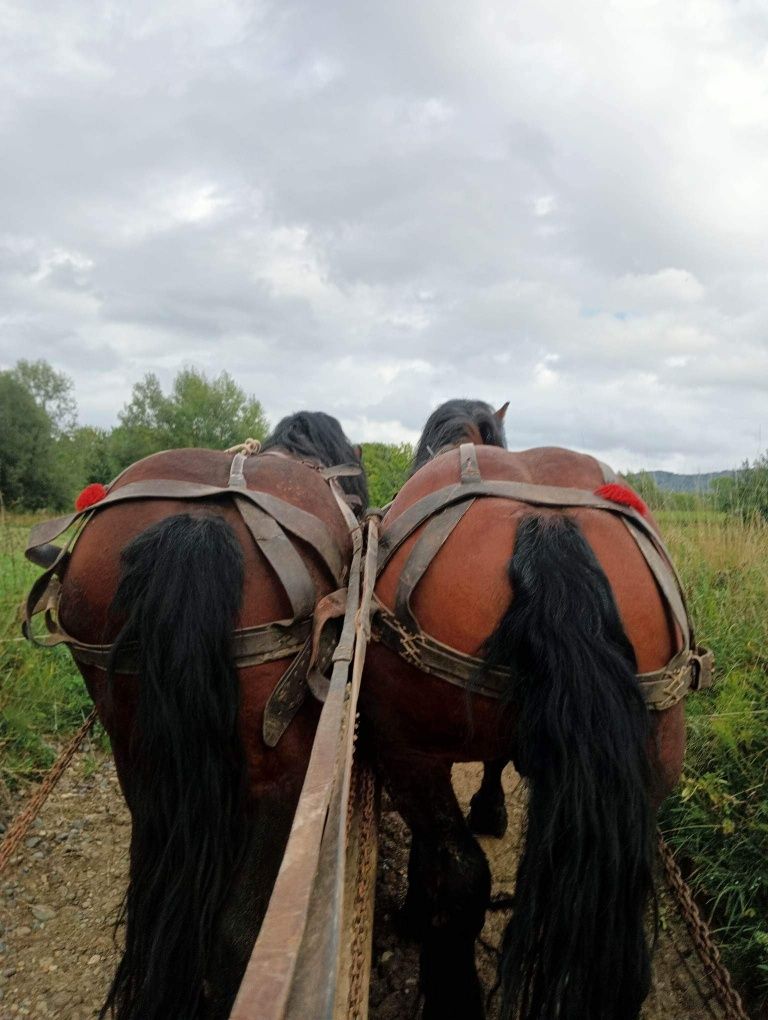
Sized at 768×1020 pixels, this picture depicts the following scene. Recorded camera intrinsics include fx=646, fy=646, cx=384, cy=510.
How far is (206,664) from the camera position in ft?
5.48

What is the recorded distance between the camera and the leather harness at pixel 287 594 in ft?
5.82

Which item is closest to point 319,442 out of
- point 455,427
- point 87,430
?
point 455,427

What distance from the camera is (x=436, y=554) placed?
176 cm

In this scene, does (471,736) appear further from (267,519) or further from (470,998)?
(470,998)

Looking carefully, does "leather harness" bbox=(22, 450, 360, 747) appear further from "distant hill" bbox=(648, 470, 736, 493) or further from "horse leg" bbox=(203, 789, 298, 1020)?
"distant hill" bbox=(648, 470, 736, 493)

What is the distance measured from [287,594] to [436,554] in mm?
430

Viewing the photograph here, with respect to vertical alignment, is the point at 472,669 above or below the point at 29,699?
above

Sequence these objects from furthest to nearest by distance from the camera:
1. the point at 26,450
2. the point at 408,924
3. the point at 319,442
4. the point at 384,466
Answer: the point at 26,450, the point at 384,466, the point at 319,442, the point at 408,924

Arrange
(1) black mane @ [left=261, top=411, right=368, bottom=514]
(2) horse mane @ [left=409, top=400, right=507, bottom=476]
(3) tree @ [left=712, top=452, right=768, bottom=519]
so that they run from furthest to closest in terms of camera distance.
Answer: (3) tree @ [left=712, top=452, right=768, bottom=519]
(2) horse mane @ [left=409, top=400, right=507, bottom=476]
(1) black mane @ [left=261, top=411, right=368, bottom=514]

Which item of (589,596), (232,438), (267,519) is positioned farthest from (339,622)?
(232,438)

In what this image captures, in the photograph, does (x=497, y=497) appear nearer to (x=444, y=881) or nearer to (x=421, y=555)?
(x=421, y=555)

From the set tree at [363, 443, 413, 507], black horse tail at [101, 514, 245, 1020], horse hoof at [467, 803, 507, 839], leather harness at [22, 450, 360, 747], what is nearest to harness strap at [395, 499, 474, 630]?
leather harness at [22, 450, 360, 747]

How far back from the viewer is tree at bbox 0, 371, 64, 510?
26062 mm

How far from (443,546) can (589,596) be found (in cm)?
40
